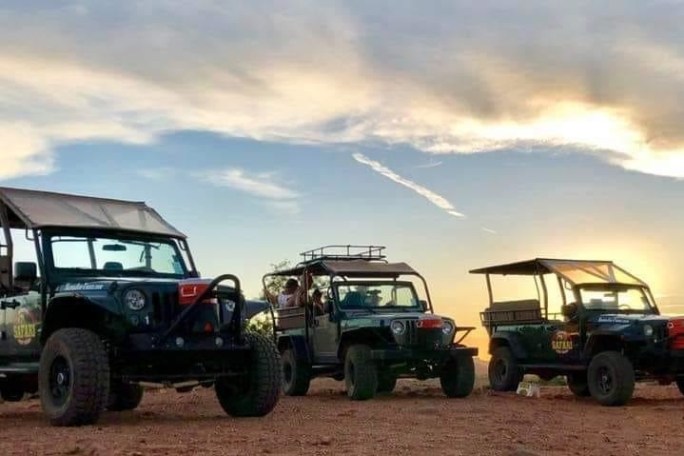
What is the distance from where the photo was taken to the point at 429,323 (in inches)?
567

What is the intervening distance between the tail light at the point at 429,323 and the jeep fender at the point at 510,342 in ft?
7.43

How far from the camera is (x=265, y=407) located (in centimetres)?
1023

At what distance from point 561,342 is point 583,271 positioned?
48.9 inches

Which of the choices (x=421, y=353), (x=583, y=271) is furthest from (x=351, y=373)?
(x=583, y=271)

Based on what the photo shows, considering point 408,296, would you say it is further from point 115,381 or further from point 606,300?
point 115,381

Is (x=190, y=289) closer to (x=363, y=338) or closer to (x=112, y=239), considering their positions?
(x=112, y=239)

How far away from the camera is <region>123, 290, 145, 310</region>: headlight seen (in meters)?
9.45

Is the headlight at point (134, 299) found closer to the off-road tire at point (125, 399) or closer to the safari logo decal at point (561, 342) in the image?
the off-road tire at point (125, 399)

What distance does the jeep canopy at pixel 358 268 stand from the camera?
610 inches

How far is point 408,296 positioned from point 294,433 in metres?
7.39

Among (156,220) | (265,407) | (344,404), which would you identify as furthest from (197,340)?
(344,404)

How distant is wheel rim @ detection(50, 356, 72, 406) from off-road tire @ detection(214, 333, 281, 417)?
5.28ft

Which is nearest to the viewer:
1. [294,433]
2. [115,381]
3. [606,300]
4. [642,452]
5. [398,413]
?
[642,452]

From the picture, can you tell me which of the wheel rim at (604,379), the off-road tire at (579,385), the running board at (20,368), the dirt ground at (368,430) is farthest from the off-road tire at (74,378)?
the off-road tire at (579,385)
